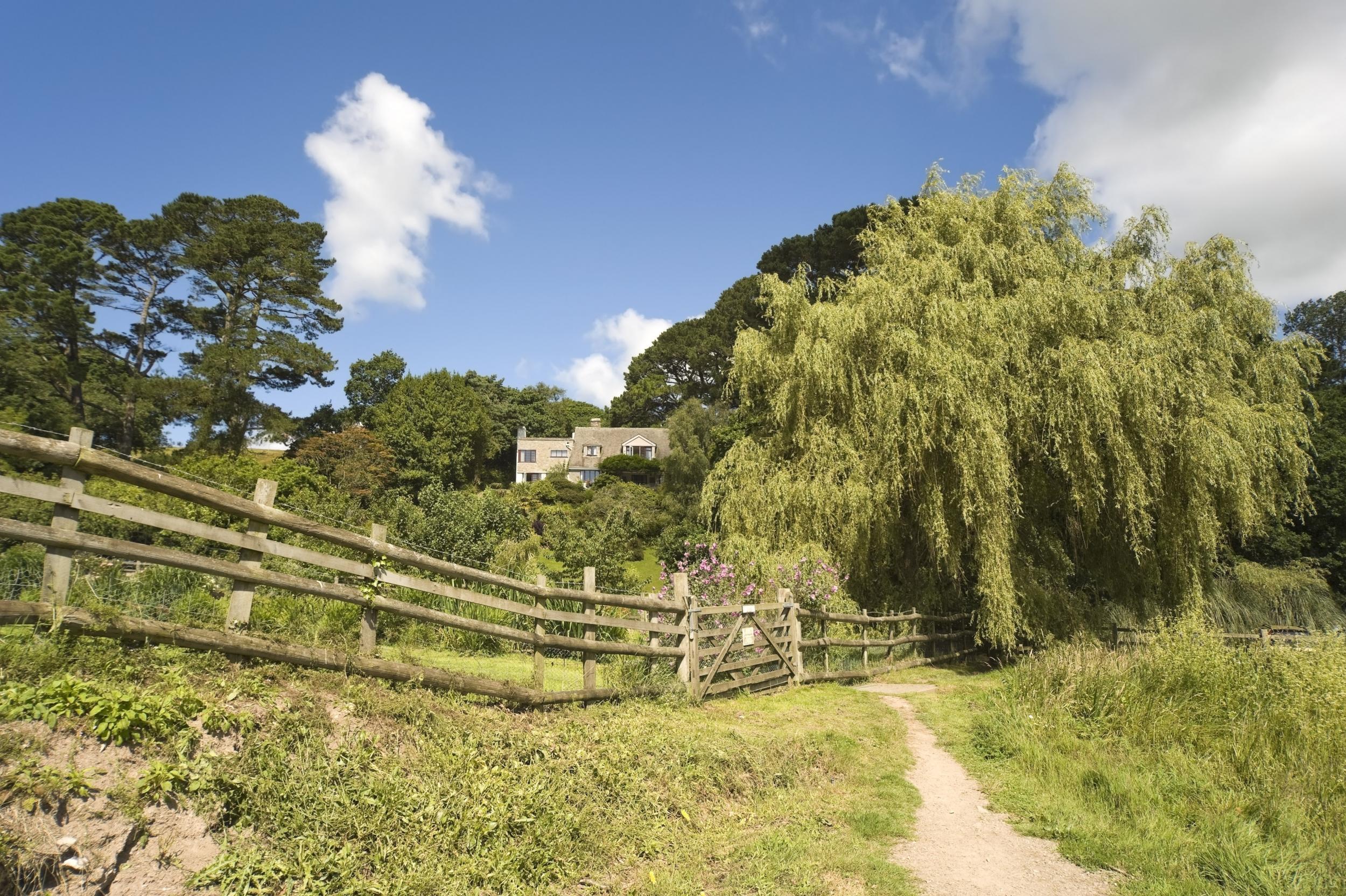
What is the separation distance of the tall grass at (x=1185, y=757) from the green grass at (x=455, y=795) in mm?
1695

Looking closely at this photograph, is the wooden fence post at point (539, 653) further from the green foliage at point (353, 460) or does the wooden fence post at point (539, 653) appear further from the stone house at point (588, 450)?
the stone house at point (588, 450)

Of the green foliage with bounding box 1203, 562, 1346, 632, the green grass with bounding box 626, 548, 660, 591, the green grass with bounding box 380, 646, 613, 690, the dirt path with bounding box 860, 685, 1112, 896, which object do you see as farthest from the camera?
the green grass with bounding box 626, 548, 660, 591

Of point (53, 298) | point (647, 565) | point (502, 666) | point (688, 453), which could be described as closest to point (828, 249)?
point (688, 453)

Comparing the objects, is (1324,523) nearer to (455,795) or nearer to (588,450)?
(455,795)

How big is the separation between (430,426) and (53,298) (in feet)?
71.2

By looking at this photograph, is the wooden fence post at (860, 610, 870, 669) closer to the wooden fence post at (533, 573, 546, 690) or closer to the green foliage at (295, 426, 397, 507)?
the wooden fence post at (533, 573, 546, 690)

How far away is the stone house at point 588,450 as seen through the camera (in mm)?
62500

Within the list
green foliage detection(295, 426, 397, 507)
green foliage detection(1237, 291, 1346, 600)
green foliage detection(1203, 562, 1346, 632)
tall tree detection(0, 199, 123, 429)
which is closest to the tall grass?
green foliage detection(1203, 562, 1346, 632)

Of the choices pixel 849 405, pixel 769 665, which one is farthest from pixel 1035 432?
pixel 769 665

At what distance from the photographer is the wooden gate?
10.4 m

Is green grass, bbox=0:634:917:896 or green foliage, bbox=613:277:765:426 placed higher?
green foliage, bbox=613:277:765:426

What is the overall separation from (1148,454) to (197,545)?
1964cm

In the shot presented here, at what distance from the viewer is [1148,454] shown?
14672 mm

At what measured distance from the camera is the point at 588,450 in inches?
2522
